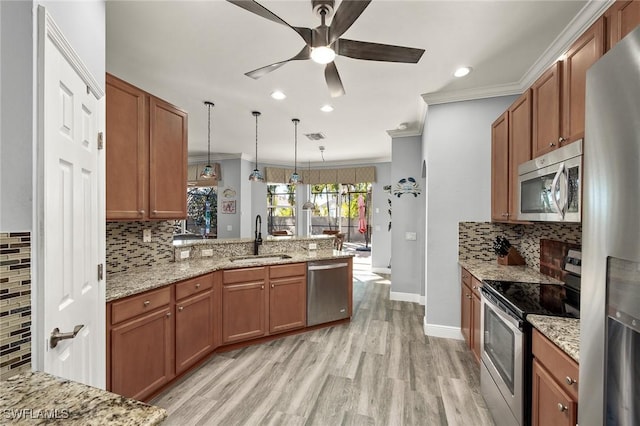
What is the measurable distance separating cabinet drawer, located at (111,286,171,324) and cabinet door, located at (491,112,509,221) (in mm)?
3039

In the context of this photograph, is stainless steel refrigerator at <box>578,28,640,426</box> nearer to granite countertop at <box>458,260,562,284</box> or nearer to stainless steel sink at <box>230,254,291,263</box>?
granite countertop at <box>458,260,562,284</box>

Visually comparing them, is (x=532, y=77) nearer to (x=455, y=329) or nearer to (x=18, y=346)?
(x=455, y=329)

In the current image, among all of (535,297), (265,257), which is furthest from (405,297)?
(535,297)

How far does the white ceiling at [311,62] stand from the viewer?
1.83 m

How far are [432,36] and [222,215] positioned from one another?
18.6 ft

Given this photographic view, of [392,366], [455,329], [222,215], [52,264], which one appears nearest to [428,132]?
[455,329]

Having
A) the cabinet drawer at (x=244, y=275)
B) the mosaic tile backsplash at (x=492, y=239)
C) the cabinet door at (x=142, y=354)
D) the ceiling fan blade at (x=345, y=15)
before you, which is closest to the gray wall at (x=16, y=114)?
the cabinet door at (x=142, y=354)

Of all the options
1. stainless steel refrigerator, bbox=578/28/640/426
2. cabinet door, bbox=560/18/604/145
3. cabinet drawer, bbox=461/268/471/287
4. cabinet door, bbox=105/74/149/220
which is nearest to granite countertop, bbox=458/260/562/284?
→ cabinet drawer, bbox=461/268/471/287

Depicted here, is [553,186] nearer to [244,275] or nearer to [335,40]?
[335,40]

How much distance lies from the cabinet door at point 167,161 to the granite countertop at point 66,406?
5.53 feet

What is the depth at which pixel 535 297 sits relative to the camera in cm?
172

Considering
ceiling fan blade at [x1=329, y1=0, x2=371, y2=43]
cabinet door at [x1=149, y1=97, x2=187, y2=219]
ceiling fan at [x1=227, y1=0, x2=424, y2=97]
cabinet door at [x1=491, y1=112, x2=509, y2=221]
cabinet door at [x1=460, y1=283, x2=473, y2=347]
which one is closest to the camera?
ceiling fan blade at [x1=329, y1=0, x2=371, y2=43]

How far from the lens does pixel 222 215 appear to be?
21.3 ft

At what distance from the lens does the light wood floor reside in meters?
1.89
